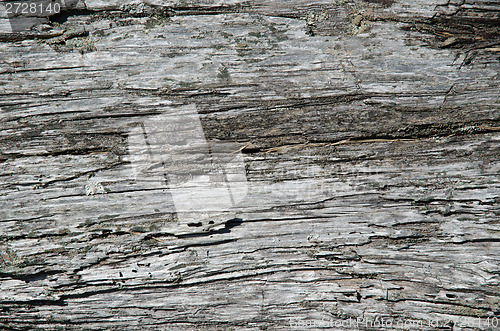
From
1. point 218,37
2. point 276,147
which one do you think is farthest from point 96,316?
point 218,37

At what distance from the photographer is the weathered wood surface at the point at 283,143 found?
1879mm

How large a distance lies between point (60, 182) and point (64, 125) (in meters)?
0.35

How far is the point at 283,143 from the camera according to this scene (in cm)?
191

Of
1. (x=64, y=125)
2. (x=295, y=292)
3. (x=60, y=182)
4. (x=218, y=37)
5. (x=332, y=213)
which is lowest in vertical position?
(x=295, y=292)

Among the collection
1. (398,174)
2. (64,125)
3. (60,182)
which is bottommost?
(398,174)

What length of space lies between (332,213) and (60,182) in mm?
1693

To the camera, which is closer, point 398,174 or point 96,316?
point 398,174

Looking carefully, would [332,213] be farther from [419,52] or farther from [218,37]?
[218,37]

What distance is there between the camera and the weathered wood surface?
1.88 m

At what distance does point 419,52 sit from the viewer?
1910mm

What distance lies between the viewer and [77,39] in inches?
75.0

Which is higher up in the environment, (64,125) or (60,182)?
(64,125)

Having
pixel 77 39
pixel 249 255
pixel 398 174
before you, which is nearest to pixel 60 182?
pixel 77 39

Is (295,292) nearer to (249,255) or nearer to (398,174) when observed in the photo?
(249,255)
